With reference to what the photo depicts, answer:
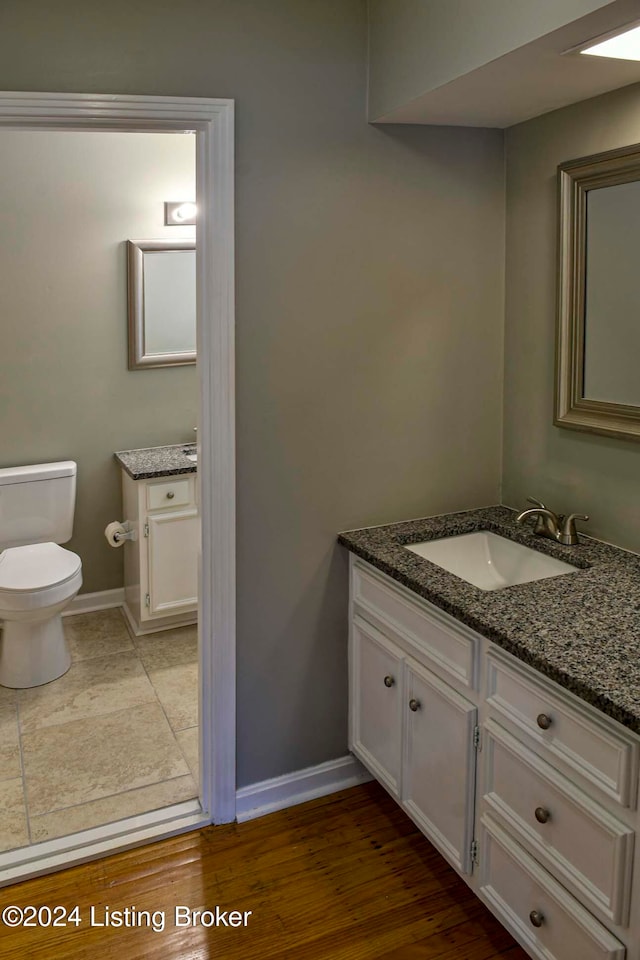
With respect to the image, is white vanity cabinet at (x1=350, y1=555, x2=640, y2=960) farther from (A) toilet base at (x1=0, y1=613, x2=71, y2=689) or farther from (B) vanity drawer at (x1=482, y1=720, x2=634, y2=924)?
(A) toilet base at (x1=0, y1=613, x2=71, y2=689)

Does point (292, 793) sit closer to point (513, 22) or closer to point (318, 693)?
point (318, 693)

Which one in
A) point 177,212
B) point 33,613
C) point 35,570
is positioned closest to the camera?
point 33,613

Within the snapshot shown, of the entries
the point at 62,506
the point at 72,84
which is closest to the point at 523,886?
the point at 72,84

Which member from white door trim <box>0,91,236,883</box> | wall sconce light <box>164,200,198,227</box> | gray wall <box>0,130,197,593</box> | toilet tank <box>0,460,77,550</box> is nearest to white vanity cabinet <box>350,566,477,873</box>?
white door trim <box>0,91,236,883</box>

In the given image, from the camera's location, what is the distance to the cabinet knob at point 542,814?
5.40ft

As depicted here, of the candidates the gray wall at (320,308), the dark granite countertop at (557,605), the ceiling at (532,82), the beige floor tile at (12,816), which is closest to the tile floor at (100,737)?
the beige floor tile at (12,816)

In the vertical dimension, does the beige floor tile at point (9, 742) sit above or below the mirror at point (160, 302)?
below

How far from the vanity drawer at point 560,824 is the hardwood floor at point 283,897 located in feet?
1.37

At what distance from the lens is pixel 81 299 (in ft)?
11.7

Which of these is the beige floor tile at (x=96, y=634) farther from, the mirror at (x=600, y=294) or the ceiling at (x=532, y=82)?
the ceiling at (x=532, y=82)

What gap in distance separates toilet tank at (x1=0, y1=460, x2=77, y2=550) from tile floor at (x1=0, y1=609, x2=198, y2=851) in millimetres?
515

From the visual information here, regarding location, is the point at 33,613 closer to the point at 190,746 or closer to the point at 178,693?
the point at 178,693

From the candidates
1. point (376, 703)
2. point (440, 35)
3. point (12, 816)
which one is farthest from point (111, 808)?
point (440, 35)

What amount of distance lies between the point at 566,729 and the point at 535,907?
434 millimetres
